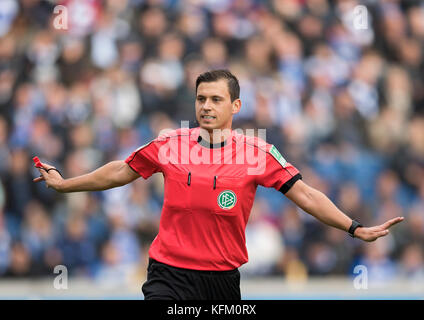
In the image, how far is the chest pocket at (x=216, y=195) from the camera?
241 inches

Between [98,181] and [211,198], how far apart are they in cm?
98

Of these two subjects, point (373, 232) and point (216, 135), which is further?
point (216, 135)

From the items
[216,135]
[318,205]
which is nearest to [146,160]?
[216,135]

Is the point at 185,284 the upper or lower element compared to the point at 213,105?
lower

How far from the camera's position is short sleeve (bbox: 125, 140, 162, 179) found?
6371 mm

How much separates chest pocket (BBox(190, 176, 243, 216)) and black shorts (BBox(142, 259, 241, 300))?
475 mm

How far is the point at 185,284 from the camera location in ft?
20.2

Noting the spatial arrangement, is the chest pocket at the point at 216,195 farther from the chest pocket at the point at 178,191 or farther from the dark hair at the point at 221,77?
the dark hair at the point at 221,77

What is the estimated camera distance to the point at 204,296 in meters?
6.17

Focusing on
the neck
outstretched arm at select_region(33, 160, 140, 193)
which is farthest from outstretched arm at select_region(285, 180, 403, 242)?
outstretched arm at select_region(33, 160, 140, 193)

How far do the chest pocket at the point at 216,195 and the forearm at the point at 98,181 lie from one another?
0.74 m

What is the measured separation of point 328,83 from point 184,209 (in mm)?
6807

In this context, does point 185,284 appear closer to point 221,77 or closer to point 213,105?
point 213,105

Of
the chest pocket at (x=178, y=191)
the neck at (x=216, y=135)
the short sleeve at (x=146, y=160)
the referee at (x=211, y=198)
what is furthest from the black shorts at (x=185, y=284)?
the neck at (x=216, y=135)
